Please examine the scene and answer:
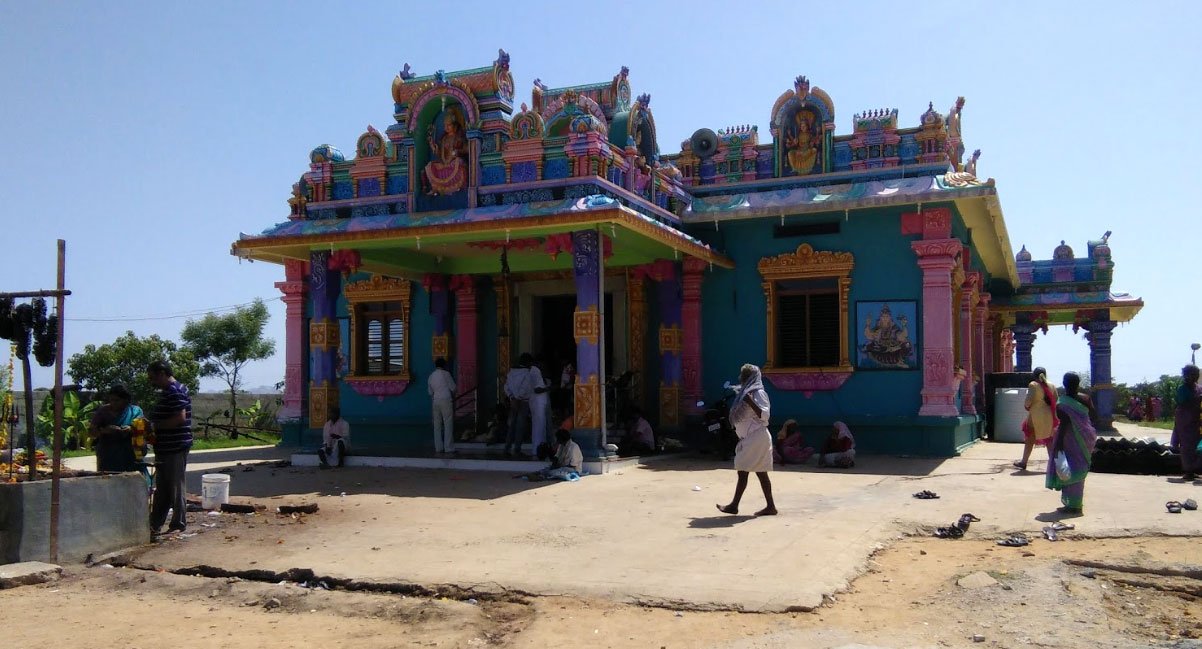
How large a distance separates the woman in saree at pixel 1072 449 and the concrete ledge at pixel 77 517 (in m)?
8.05

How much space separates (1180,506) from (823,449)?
16.5ft

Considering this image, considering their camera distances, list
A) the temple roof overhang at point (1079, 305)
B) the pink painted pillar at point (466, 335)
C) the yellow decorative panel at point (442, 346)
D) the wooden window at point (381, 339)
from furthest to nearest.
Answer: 1. the temple roof overhang at point (1079, 305)
2. the wooden window at point (381, 339)
3. the yellow decorative panel at point (442, 346)
4. the pink painted pillar at point (466, 335)

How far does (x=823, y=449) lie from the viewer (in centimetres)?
1348

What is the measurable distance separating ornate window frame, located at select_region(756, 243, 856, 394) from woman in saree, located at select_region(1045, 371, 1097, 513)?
6.06 m

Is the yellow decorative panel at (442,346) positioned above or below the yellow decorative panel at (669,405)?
above

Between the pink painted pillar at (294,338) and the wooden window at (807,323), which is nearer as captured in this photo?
the wooden window at (807,323)

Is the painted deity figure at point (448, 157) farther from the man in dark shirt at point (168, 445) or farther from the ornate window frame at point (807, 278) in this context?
the man in dark shirt at point (168, 445)

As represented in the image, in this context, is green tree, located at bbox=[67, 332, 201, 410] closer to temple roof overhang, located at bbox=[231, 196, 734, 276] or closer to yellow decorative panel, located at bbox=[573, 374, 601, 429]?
temple roof overhang, located at bbox=[231, 196, 734, 276]

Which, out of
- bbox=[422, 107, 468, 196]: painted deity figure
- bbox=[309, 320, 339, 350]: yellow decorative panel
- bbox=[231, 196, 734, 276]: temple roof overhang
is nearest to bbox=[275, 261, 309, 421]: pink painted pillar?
bbox=[231, 196, 734, 276]: temple roof overhang

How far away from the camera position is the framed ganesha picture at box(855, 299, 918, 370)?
1483cm

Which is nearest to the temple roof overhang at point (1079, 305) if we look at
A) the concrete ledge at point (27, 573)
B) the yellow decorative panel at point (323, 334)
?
the yellow decorative panel at point (323, 334)

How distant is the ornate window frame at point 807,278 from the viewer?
49.7ft

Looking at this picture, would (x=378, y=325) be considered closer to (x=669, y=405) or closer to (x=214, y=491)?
(x=669, y=405)

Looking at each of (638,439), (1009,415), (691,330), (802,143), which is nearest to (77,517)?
(638,439)
